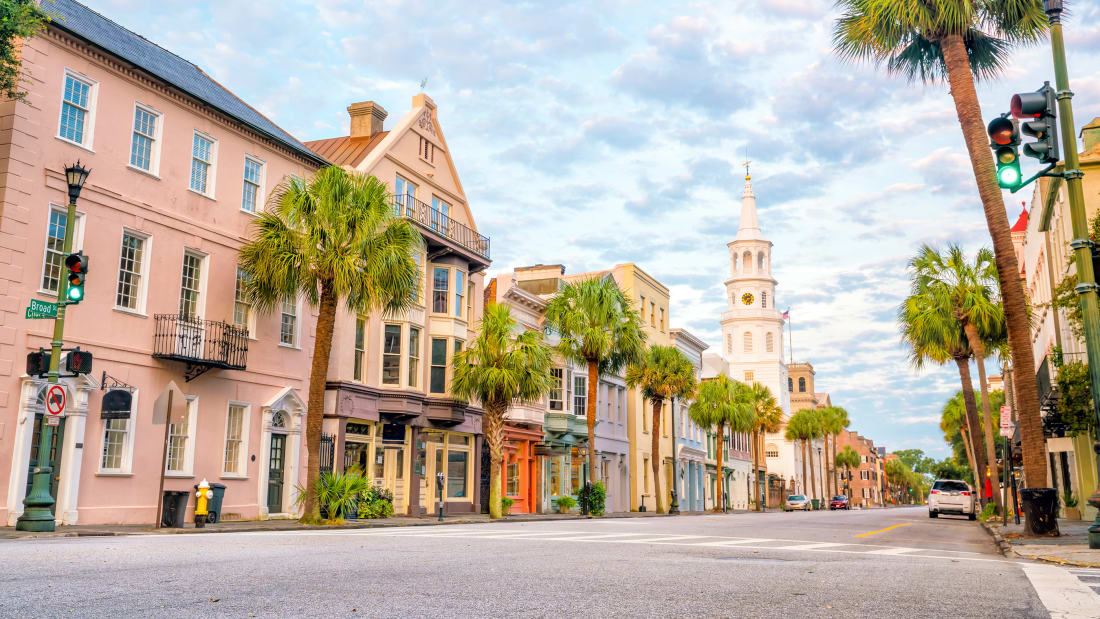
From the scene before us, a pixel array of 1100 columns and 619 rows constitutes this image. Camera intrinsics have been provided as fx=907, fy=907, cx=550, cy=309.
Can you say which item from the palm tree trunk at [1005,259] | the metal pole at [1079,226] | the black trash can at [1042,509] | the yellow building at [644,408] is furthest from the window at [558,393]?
the metal pole at [1079,226]

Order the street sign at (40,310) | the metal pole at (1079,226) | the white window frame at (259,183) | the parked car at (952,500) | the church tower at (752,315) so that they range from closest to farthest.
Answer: the metal pole at (1079,226), the street sign at (40,310), the white window frame at (259,183), the parked car at (952,500), the church tower at (752,315)

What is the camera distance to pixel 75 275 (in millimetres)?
16844

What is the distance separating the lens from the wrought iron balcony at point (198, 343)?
75.6 feet

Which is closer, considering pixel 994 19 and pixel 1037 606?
pixel 1037 606

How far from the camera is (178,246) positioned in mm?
24000

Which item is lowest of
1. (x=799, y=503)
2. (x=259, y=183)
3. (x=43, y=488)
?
(x=799, y=503)

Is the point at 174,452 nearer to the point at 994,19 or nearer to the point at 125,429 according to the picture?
the point at 125,429

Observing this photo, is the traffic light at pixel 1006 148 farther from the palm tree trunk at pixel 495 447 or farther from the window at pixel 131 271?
the palm tree trunk at pixel 495 447

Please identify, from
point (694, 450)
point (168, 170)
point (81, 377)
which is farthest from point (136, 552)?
point (694, 450)

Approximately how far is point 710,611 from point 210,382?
21129 millimetres

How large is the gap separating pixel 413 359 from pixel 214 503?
12347 millimetres

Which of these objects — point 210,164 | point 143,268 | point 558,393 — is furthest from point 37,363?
point 558,393

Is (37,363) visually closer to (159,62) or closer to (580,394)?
(159,62)

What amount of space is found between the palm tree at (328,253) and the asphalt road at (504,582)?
35.2 ft
